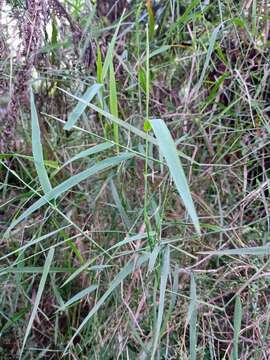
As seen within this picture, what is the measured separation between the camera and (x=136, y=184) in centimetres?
106

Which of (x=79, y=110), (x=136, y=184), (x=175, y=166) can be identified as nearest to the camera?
(x=175, y=166)

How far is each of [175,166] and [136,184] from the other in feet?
1.38

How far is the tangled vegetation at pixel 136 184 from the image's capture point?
930 millimetres

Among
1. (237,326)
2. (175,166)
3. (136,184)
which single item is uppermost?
(175,166)

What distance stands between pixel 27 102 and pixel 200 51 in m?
0.32

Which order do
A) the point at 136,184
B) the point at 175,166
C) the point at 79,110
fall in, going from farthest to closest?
the point at 136,184, the point at 79,110, the point at 175,166

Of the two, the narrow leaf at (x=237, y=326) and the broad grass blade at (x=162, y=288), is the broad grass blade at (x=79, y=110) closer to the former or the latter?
the broad grass blade at (x=162, y=288)

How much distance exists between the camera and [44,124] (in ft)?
3.77

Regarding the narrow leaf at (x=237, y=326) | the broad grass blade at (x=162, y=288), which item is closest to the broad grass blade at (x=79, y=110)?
the broad grass blade at (x=162, y=288)

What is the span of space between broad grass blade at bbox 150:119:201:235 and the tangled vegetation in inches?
8.8

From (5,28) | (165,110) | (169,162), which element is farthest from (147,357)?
(5,28)

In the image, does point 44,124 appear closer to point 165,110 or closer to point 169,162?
point 165,110

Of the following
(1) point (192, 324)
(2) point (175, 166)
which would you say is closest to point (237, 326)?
(1) point (192, 324)

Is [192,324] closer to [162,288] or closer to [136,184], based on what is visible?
[162,288]
